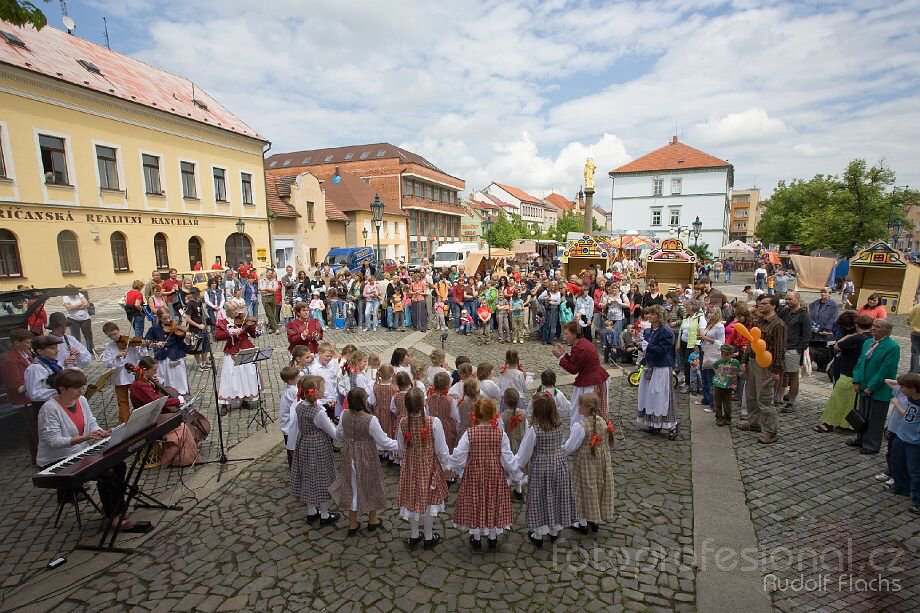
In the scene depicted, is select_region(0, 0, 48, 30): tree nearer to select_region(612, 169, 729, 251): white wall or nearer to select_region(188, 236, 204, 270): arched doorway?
select_region(188, 236, 204, 270): arched doorway

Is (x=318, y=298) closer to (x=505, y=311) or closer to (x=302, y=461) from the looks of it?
(x=505, y=311)

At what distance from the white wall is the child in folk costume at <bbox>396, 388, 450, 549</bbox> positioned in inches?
1928

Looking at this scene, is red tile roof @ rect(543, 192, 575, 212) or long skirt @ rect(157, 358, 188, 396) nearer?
long skirt @ rect(157, 358, 188, 396)

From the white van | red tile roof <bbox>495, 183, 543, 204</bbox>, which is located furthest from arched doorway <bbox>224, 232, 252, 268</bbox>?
red tile roof <bbox>495, 183, 543, 204</bbox>

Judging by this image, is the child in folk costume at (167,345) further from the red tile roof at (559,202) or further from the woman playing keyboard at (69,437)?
the red tile roof at (559,202)

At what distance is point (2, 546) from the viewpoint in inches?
186

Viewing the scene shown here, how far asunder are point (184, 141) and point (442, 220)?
3691cm

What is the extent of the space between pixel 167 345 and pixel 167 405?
7.85ft

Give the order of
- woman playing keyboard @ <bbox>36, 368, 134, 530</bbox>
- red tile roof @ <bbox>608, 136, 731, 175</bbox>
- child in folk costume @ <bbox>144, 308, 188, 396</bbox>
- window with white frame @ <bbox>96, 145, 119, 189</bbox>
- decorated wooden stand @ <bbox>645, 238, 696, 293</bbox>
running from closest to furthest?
woman playing keyboard @ <bbox>36, 368, 134, 530</bbox> < child in folk costume @ <bbox>144, 308, 188, 396</bbox> < decorated wooden stand @ <bbox>645, 238, 696, 293</bbox> < window with white frame @ <bbox>96, 145, 119, 189</bbox> < red tile roof @ <bbox>608, 136, 731, 175</bbox>

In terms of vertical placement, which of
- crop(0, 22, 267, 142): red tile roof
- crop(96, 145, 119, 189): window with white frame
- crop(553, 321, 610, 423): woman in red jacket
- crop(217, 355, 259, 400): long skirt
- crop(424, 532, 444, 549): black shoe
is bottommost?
crop(424, 532, 444, 549): black shoe

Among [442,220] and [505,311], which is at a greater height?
[442,220]

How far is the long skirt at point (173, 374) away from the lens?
805 centimetres

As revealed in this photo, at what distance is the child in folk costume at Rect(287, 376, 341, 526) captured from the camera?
15.6ft

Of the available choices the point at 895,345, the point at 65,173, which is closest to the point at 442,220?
the point at 65,173
